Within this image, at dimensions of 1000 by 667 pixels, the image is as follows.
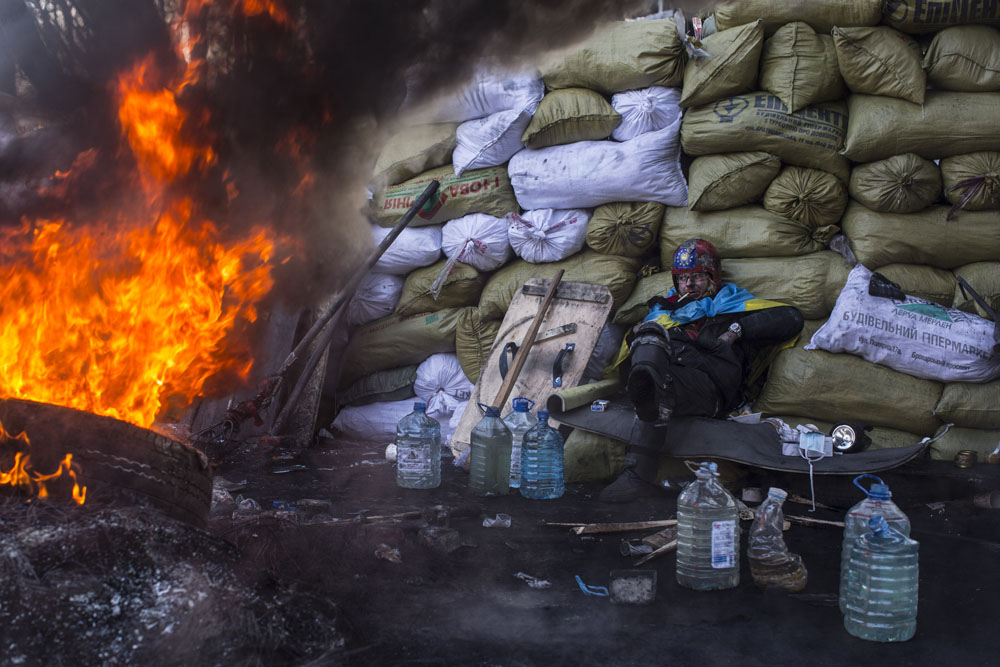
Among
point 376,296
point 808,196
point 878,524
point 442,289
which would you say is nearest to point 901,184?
point 808,196

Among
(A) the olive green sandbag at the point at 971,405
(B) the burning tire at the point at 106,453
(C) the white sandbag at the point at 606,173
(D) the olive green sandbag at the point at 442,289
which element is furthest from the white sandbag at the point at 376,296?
(A) the olive green sandbag at the point at 971,405

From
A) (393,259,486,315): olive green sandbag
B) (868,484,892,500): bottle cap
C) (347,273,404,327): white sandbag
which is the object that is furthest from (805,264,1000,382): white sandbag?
(347,273,404,327): white sandbag

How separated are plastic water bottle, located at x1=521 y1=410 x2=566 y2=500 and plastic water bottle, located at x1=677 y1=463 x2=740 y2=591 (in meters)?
1.29

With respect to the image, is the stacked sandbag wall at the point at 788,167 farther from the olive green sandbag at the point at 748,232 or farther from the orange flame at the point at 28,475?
the orange flame at the point at 28,475

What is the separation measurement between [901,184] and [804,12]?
109 centimetres

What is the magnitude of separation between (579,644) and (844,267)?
293 centimetres

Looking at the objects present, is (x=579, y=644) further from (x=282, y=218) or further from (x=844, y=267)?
(x=844, y=267)

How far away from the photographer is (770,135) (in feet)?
13.0

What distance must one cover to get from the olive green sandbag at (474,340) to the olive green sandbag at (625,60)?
163 cm

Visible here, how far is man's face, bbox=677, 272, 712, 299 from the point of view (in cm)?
402


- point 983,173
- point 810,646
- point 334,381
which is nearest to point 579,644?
point 810,646

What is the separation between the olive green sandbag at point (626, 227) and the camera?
4.38m

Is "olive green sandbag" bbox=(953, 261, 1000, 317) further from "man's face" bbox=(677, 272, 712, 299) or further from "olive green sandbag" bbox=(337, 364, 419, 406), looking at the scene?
"olive green sandbag" bbox=(337, 364, 419, 406)

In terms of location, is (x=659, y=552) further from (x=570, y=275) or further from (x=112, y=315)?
(x=570, y=275)
